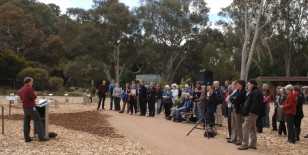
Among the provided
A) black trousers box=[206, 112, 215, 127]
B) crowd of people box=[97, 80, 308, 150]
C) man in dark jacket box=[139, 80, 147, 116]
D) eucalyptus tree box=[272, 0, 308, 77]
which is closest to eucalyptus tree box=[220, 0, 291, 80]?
eucalyptus tree box=[272, 0, 308, 77]

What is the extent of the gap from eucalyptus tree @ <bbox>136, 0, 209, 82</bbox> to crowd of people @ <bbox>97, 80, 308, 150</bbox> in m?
31.2

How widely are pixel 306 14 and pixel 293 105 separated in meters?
39.1

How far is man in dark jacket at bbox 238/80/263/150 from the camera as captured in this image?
361 inches

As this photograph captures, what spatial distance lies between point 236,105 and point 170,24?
42.5 metres

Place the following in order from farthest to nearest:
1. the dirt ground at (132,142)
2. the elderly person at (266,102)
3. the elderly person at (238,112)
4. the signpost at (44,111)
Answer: the elderly person at (266,102) → the signpost at (44,111) → the elderly person at (238,112) → the dirt ground at (132,142)

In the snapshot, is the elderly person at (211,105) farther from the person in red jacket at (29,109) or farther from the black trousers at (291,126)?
the person in red jacket at (29,109)

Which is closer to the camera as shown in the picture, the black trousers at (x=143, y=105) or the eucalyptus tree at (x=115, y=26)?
the black trousers at (x=143, y=105)

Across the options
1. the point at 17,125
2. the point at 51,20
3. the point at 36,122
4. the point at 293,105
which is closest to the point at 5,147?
the point at 36,122

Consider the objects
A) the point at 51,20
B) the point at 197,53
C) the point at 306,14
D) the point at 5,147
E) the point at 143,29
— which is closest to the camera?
the point at 5,147

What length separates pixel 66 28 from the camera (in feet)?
157

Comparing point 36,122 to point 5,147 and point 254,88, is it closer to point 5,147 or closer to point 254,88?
point 5,147

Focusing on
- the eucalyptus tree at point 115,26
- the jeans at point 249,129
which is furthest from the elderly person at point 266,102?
the eucalyptus tree at point 115,26

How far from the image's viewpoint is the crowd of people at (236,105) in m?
9.41

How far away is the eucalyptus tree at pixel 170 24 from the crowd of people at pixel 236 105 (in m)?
31.2
